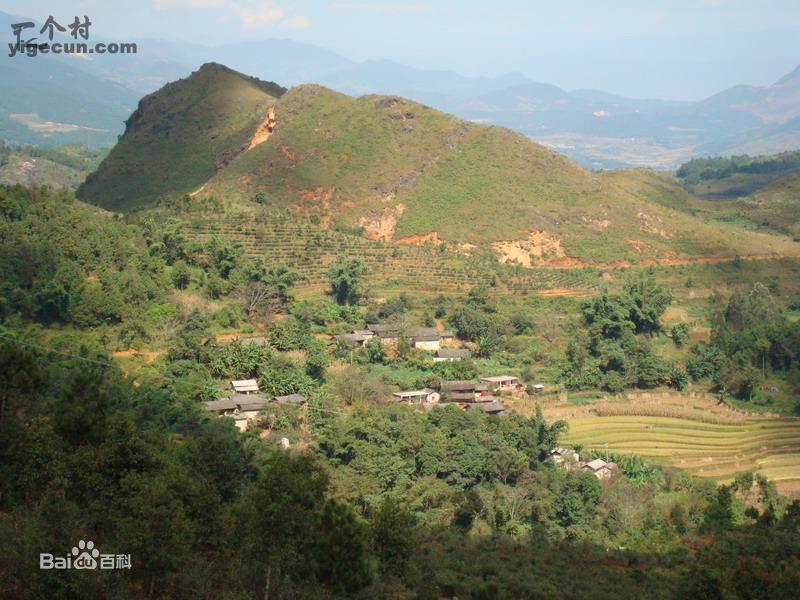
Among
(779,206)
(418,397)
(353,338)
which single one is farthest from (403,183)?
(779,206)

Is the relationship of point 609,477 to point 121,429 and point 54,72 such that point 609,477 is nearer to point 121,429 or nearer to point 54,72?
point 121,429

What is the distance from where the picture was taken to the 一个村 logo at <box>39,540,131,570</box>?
1179cm

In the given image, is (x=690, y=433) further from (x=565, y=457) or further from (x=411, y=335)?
(x=411, y=335)

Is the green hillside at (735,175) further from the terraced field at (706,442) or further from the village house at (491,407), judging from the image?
the village house at (491,407)

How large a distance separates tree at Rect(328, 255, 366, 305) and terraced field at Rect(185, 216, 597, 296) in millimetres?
1594

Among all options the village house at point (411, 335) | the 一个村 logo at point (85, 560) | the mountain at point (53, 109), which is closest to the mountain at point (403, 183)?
the village house at point (411, 335)

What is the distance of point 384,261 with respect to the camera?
1764 inches

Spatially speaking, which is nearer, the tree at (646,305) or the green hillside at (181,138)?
the tree at (646,305)

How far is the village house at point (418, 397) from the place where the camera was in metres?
29.2

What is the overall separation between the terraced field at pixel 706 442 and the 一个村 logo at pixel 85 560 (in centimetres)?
1840

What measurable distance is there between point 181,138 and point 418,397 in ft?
133

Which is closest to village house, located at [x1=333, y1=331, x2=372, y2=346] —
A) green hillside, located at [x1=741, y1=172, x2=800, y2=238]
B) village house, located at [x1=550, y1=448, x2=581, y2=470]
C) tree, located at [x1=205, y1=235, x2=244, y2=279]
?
tree, located at [x1=205, y1=235, x2=244, y2=279]

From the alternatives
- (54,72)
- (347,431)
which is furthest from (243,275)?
(54,72)

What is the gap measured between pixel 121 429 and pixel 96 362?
10287 millimetres
